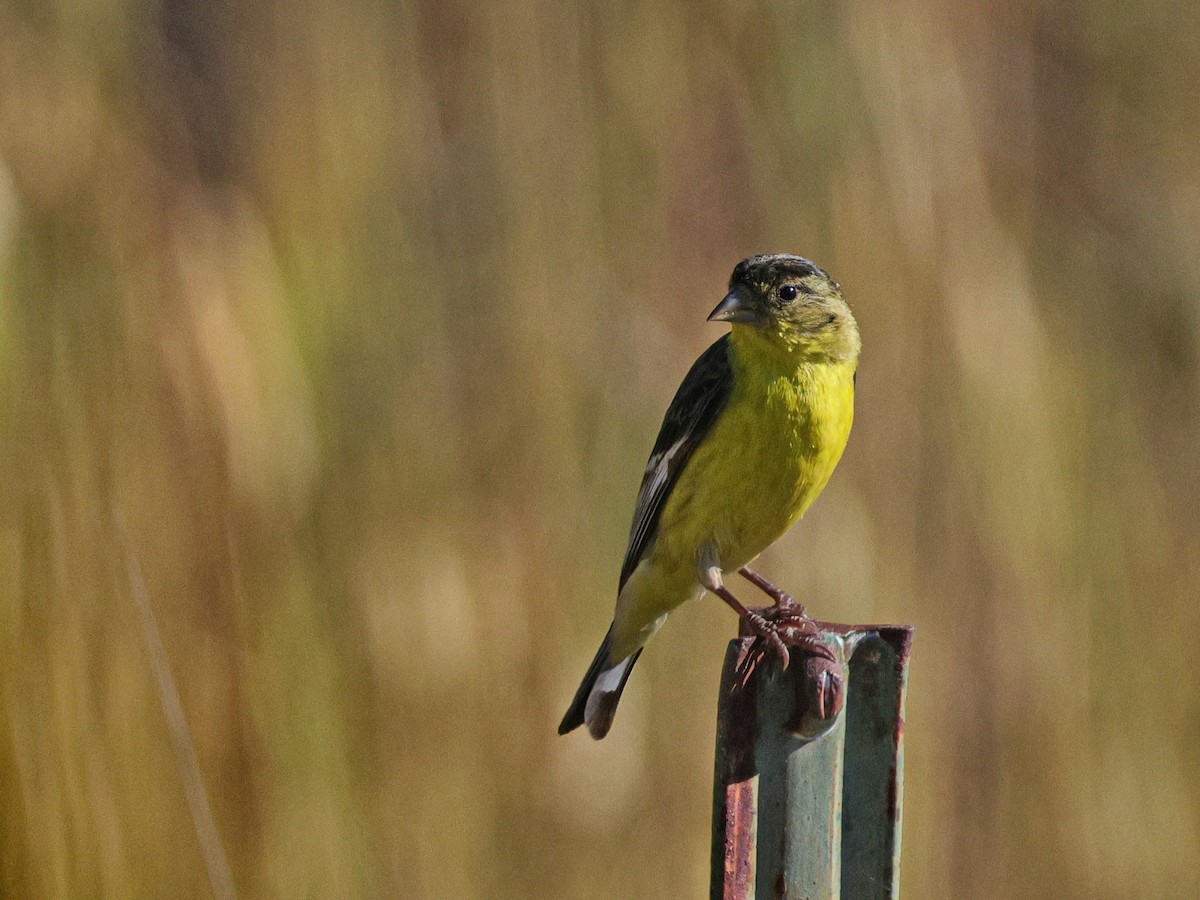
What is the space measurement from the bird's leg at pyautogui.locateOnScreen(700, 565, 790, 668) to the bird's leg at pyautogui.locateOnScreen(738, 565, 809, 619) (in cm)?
9

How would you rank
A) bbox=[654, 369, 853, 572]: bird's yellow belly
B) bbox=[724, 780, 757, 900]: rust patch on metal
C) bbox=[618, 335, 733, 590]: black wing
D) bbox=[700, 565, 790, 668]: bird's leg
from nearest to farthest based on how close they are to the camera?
bbox=[724, 780, 757, 900]: rust patch on metal
bbox=[700, 565, 790, 668]: bird's leg
bbox=[654, 369, 853, 572]: bird's yellow belly
bbox=[618, 335, 733, 590]: black wing

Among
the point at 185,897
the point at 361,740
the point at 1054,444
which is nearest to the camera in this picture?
the point at 185,897

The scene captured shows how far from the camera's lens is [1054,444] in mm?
2984

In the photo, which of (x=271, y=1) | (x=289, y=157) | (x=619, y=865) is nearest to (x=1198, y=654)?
(x=619, y=865)

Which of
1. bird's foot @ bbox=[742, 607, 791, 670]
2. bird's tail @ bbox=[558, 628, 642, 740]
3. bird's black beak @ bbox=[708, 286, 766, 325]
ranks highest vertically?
bird's black beak @ bbox=[708, 286, 766, 325]

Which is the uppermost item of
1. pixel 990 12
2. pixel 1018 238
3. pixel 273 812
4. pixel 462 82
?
pixel 990 12

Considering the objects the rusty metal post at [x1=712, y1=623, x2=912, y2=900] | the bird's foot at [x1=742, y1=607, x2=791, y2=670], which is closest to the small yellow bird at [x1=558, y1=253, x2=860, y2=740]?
the bird's foot at [x1=742, y1=607, x2=791, y2=670]

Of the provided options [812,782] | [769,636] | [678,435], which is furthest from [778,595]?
[812,782]

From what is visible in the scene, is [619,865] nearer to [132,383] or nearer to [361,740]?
[361,740]

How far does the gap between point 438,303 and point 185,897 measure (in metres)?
1.22

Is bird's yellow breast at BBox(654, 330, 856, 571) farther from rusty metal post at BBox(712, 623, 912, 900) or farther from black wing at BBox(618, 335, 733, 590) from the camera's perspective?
rusty metal post at BBox(712, 623, 912, 900)

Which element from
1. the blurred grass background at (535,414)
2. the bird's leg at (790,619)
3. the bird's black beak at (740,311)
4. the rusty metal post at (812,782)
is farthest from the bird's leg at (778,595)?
the rusty metal post at (812,782)

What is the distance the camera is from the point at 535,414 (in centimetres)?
273

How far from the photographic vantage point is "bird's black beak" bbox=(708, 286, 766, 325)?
2.65 meters
